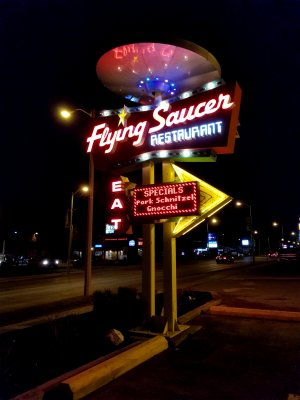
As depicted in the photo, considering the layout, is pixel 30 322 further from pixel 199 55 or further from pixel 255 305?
pixel 199 55

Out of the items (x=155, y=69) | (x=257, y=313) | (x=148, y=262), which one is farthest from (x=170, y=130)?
(x=257, y=313)

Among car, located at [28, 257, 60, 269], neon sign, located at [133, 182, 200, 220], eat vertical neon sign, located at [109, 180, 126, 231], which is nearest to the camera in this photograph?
neon sign, located at [133, 182, 200, 220]

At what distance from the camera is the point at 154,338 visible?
7793 millimetres

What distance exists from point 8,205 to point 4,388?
77.9 metres

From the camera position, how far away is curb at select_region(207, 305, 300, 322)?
10.7 meters

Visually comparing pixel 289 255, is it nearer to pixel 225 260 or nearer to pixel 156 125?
pixel 225 260

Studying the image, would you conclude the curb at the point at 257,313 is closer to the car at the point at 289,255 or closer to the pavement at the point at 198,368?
the pavement at the point at 198,368

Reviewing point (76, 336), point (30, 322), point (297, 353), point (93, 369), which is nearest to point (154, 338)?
point (76, 336)

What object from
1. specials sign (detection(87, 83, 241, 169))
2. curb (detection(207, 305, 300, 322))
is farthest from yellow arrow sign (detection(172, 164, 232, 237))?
curb (detection(207, 305, 300, 322))

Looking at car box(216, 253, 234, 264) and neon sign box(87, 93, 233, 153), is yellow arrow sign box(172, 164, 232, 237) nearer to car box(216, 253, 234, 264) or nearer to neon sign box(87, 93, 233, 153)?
neon sign box(87, 93, 233, 153)

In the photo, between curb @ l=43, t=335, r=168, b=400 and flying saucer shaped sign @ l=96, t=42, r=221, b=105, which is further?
flying saucer shaped sign @ l=96, t=42, r=221, b=105

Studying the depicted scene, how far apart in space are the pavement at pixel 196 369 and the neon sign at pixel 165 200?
8.93 feet

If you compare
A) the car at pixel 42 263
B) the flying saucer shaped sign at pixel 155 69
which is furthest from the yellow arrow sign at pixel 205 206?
the car at pixel 42 263

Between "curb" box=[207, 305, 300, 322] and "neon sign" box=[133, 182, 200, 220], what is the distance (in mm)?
4549
